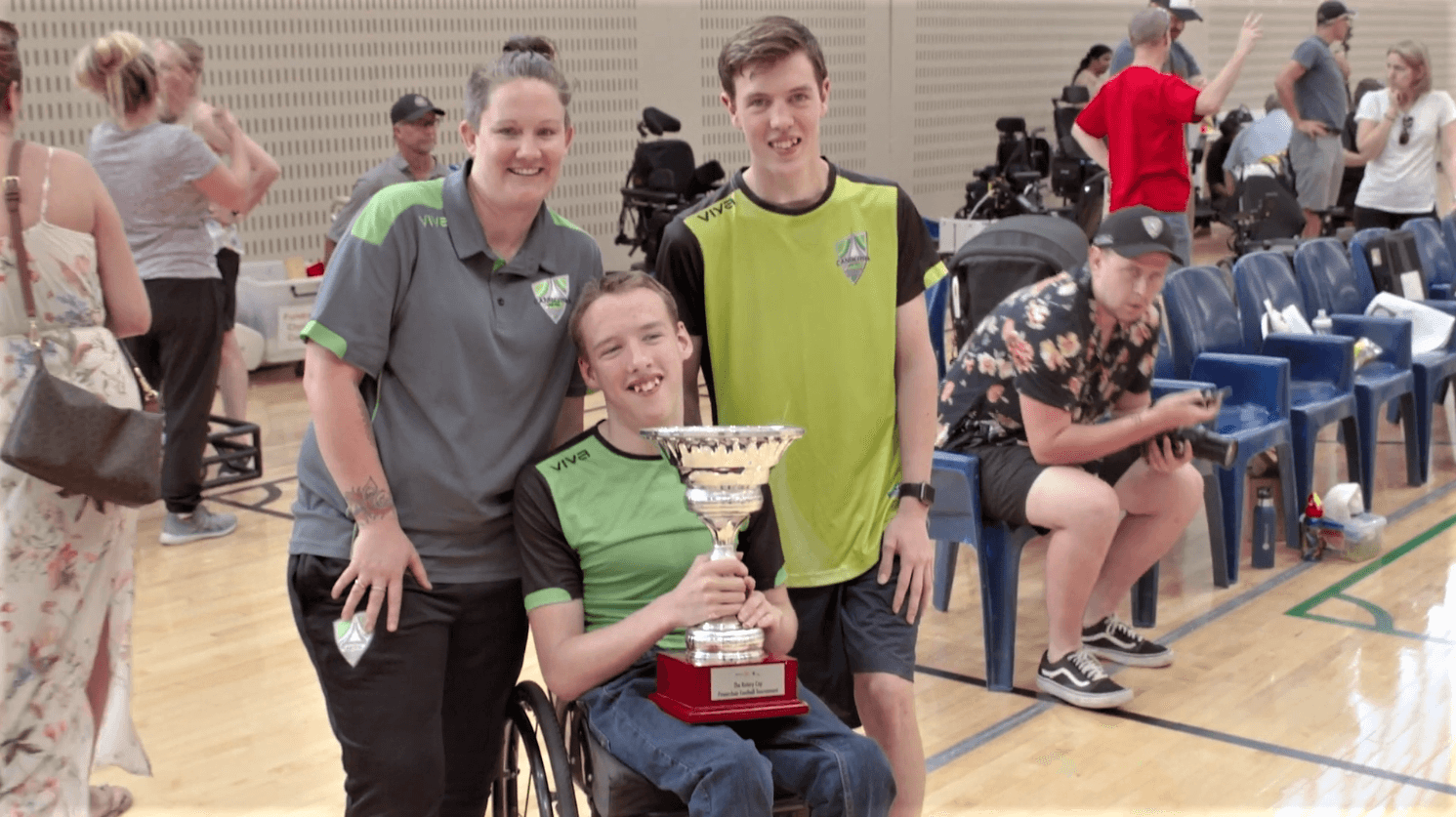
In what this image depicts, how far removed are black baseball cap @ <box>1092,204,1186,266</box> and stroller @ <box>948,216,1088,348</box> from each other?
1.23 meters

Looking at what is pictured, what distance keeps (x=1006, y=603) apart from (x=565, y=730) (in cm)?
189

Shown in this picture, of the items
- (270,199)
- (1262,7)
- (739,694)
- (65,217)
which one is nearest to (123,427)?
(65,217)

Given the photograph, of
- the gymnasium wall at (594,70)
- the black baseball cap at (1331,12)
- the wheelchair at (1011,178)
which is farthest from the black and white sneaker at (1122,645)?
the wheelchair at (1011,178)

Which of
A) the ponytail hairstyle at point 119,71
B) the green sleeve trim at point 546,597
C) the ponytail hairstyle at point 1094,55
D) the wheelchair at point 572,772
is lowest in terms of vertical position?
the wheelchair at point 572,772

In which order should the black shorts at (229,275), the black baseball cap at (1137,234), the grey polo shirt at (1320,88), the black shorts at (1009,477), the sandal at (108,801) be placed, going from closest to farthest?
the sandal at (108,801)
the black baseball cap at (1137,234)
the black shorts at (1009,477)
the black shorts at (229,275)
the grey polo shirt at (1320,88)

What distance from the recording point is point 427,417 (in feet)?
7.30

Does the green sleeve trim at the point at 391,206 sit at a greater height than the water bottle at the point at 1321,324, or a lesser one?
lesser

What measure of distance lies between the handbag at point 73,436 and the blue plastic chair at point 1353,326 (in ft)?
13.2

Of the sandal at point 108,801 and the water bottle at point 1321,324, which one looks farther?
the water bottle at point 1321,324

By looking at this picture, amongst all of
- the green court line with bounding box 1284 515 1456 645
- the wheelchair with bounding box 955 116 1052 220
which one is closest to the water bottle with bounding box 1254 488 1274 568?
the green court line with bounding box 1284 515 1456 645

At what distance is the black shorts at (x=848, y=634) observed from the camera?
255 centimetres

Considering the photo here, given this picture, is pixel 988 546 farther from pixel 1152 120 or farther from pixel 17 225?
pixel 1152 120

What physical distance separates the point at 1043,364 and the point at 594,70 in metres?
6.82

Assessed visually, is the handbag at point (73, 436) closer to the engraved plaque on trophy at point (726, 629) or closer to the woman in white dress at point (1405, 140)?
the engraved plaque on trophy at point (726, 629)
